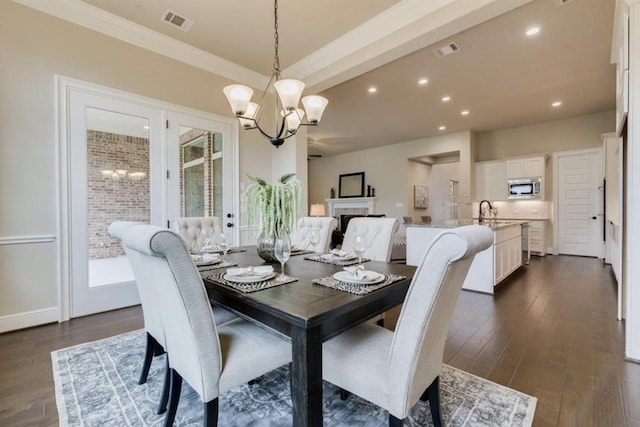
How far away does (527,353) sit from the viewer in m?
2.19

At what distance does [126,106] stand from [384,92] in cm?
370

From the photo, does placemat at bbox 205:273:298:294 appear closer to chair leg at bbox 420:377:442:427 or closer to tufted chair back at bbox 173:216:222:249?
chair leg at bbox 420:377:442:427

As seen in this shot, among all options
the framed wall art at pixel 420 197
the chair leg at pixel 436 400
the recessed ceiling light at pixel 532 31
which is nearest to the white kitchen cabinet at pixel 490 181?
the framed wall art at pixel 420 197

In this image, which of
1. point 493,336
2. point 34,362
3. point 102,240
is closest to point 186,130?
point 102,240

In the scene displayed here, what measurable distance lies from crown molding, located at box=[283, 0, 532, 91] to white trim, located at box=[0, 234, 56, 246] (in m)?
3.36

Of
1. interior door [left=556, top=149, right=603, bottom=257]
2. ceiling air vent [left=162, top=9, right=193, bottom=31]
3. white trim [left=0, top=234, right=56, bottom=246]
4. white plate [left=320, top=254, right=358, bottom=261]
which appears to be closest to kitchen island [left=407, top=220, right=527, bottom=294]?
white plate [left=320, top=254, right=358, bottom=261]

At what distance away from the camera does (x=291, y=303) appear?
46.1 inches

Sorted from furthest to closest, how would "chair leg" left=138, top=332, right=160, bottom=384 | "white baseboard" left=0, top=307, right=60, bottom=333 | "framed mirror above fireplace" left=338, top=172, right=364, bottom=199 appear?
"framed mirror above fireplace" left=338, top=172, right=364, bottom=199 → "white baseboard" left=0, top=307, right=60, bottom=333 → "chair leg" left=138, top=332, right=160, bottom=384

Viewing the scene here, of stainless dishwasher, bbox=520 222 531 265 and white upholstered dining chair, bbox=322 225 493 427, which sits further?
stainless dishwasher, bbox=520 222 531 265

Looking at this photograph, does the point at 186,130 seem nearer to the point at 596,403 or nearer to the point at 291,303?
the point at 291,303

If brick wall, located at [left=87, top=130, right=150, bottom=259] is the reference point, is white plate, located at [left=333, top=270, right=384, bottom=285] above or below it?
below

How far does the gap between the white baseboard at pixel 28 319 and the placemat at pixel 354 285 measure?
113 inches

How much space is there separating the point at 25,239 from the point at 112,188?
82cm

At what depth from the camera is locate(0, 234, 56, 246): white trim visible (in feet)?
8.43
